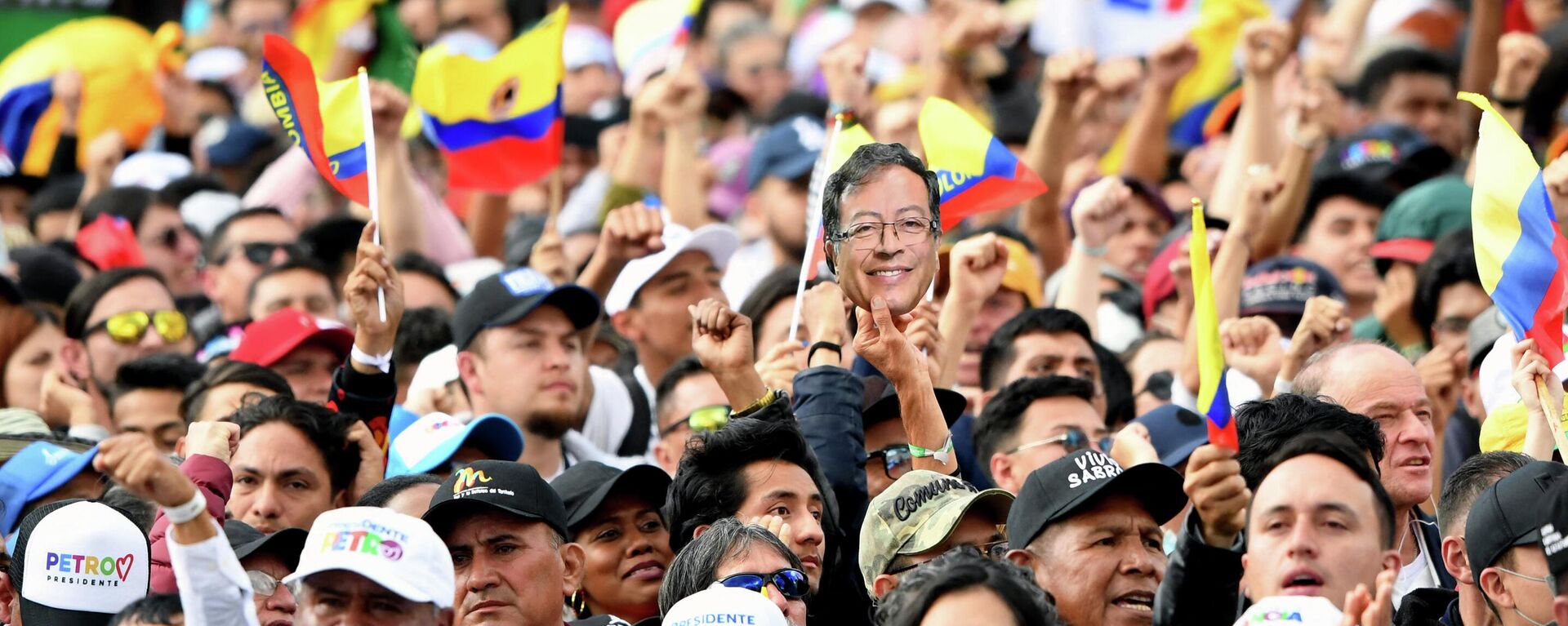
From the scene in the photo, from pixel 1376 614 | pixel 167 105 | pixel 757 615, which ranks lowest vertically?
pixel 757 615

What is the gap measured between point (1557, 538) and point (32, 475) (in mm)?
A: 4359

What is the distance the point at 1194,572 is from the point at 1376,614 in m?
0.53

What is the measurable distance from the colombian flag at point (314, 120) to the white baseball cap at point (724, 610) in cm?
289

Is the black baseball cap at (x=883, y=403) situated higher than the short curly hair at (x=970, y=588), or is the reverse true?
the black baseball cap at (x=883, y=403)

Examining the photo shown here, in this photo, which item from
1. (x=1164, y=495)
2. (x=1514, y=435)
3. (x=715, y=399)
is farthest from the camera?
(x=715, y=399)

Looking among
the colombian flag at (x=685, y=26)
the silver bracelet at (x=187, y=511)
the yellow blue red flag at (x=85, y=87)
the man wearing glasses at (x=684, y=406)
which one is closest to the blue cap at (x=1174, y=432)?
the man wearing glasses at (x=684, y=406)

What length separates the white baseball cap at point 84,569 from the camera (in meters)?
5.37

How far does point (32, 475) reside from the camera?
654 cm

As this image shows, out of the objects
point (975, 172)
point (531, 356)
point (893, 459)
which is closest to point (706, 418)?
point (531, 356)

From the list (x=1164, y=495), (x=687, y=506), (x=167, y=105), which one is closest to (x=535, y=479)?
(x=687, y=506)

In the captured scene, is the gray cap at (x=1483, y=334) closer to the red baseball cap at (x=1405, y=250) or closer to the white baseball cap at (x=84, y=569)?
the red baseball cap at (x=1405, y=250)

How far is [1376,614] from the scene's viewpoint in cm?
422

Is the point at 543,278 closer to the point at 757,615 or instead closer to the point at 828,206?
the point at 828,206

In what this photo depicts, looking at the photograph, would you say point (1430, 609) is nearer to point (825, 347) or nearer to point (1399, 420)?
point (1399, 420)
